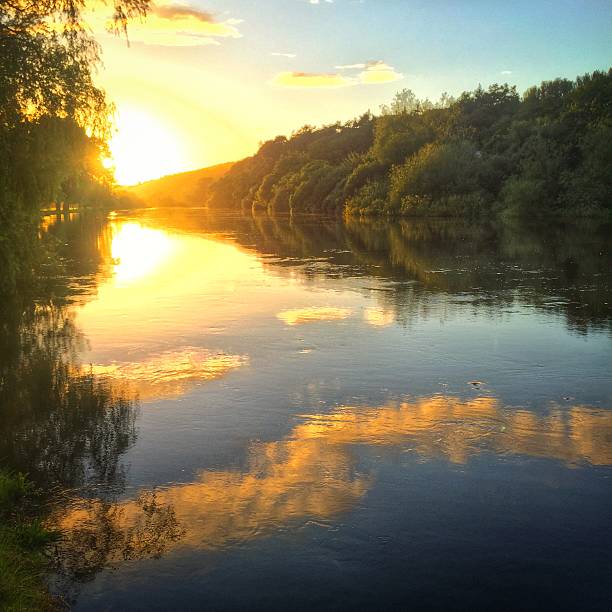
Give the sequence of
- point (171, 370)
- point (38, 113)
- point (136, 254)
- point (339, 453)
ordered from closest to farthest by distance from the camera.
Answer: point (339, 453) → point (171, 370) → point (38, 113) → point (136, 254)

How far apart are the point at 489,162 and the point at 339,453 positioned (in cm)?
8445

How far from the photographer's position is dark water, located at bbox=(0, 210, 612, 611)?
7.00 meters

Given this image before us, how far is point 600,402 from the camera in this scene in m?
12.2

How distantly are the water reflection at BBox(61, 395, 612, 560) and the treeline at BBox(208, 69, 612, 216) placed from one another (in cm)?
6883

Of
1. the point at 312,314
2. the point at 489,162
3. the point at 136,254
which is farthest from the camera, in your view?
the point at 489,162

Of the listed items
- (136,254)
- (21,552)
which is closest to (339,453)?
(21,552)

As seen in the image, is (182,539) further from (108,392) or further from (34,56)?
(34,56)

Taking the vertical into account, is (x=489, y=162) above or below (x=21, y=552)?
above

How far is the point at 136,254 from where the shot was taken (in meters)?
43.5

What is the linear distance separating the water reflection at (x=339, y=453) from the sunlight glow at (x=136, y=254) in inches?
806

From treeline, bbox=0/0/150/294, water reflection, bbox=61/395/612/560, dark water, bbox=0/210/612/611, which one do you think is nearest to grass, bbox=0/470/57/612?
dark water, bbox=0/210/612/611

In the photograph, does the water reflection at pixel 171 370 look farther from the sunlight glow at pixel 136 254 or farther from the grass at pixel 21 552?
the sunlight glow at pixel 136 254

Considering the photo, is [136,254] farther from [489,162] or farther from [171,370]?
[489,162]

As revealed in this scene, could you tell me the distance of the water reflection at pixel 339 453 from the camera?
26.7ft
